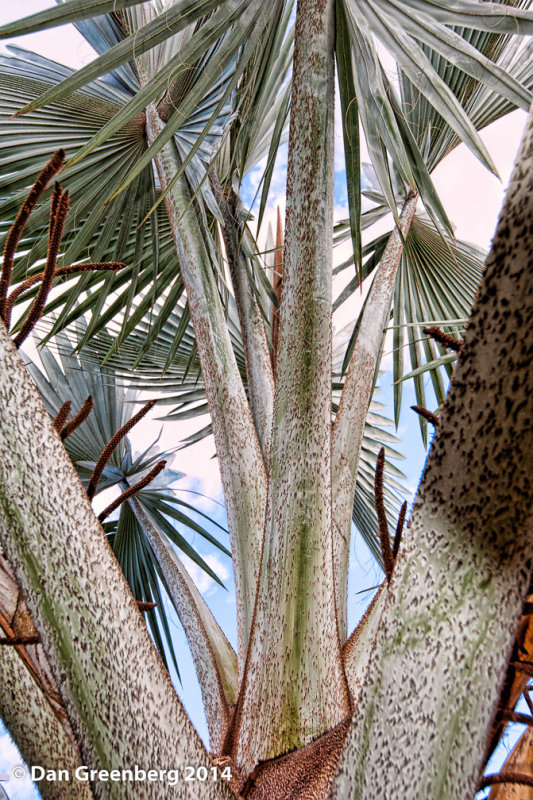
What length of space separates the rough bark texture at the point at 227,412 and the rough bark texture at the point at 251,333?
0.52 feet

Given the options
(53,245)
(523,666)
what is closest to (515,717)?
(523,666)

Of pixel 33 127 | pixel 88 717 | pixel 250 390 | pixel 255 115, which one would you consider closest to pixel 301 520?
pixel 88 717

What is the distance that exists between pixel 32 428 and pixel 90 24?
1869 mm

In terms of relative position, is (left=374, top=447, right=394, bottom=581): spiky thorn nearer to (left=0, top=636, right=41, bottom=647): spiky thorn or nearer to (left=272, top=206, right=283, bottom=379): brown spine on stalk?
(left=0, top=636, right=41, bottom=647): spiky thorn

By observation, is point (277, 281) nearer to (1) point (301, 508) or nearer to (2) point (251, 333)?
(2) point (251, 333)

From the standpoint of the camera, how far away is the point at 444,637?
45cm

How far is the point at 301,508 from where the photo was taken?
3.00 feet

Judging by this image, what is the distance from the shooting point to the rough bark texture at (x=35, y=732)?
1.94 ft

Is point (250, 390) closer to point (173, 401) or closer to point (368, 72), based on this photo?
point (368, 72)

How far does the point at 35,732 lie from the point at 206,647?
2.82ft

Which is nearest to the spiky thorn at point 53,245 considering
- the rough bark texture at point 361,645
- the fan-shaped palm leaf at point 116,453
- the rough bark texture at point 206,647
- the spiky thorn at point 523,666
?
the spiky thorn at point 523,666

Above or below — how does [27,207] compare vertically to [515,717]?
above

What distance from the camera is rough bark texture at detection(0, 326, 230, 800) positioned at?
52 centimetres

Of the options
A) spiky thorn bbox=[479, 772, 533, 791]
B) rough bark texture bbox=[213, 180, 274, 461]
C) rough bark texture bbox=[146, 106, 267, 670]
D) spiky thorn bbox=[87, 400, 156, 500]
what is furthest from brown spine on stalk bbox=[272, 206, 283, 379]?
spiky thorn bbox=[479, 772, 533, 791]
